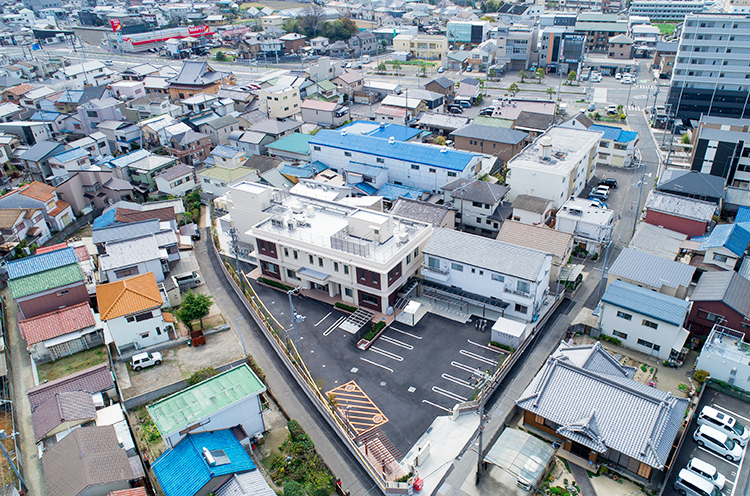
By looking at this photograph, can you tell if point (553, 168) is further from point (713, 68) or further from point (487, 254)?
point (713, 68)

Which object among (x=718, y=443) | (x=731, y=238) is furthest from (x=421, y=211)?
(x=718, y=443)

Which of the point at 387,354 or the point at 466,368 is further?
the point at 387,354

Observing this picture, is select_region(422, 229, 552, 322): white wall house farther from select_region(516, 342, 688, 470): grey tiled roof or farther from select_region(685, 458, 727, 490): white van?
select_region(685, 458, 727, 490): white van

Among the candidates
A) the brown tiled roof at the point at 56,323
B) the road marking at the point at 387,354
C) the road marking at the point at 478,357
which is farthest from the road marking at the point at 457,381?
the brown tiled roof at the point at 56,323

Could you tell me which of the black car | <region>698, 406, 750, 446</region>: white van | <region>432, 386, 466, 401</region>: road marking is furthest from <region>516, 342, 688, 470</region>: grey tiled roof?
the black car

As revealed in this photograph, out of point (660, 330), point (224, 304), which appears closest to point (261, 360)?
point (224, 304)
